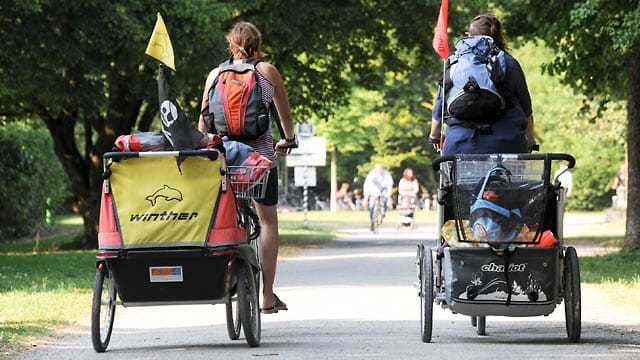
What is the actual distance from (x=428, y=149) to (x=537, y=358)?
63.9 m

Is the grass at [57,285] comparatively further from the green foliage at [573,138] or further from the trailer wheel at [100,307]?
the green foliage at [573,138]

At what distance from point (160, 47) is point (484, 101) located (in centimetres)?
210

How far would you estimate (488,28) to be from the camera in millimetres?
8953

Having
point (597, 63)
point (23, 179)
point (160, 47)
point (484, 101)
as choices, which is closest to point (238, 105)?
point (160, 47)

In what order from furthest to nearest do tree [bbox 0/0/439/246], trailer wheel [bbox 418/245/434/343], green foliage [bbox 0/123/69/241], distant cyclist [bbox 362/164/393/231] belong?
distant cyclist [bbox 362/164/393/231], green foliage [bbox 0/123/69/241], tree [bbox 0/0/439/246], trailer wheel [bbox 418/245/434/343]

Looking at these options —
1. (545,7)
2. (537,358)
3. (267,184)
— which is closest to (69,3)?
(545,7)

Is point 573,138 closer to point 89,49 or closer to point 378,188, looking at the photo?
point 378,188

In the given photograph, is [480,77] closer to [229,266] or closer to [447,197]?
[447,197]

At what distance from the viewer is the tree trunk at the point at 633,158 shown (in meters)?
21.7

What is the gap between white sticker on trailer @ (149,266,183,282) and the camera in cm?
812

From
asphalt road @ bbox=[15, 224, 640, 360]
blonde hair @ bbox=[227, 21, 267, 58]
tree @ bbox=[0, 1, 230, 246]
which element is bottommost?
asphalt road @ bbox=[15, 224, 640, 360]

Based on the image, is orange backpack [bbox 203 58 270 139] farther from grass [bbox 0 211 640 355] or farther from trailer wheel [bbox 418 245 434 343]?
grass [bbox 0 211 640 355]

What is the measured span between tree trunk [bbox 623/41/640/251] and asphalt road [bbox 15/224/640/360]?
25.4ft

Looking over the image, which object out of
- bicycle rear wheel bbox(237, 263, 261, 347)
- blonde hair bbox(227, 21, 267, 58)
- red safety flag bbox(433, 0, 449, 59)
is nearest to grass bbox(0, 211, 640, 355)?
bicycle rear wheel bbox(237, 263, 261, 347)
